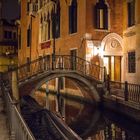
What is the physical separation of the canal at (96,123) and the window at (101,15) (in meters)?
5.17

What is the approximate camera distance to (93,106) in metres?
20.5

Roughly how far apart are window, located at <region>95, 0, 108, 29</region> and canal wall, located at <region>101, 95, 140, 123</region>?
500 cm

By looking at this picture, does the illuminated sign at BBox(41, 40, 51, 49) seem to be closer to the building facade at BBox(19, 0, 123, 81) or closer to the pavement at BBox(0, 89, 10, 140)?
the building facade at BBox(19, 0, 123, 81)

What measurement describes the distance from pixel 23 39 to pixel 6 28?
1462 cm

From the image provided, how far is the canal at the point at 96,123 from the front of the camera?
44.5 feet

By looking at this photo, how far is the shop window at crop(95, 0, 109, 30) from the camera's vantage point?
21.9m

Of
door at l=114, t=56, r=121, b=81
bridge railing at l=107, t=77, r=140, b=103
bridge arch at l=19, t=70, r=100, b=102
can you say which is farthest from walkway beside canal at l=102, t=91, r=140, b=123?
door at l=114, t=56, r=121, b=81

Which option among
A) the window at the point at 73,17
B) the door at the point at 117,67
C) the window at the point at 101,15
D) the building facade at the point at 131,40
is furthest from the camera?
the window at the point at 73,17

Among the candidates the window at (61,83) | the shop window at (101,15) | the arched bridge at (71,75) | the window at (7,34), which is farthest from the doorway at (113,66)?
the window at (7,34)

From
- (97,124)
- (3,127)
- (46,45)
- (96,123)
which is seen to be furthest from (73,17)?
(3,127)

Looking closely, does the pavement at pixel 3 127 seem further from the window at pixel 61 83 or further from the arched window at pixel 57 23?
the arched window at pixel 57 23

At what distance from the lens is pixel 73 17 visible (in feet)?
78.0

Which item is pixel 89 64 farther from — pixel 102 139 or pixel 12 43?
pixel 12 43

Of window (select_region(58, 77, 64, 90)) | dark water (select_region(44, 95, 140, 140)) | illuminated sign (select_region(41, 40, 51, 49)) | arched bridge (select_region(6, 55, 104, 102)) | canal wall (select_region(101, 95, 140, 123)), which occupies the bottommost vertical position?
dark water (select_region(44, 95, 140, 140))
